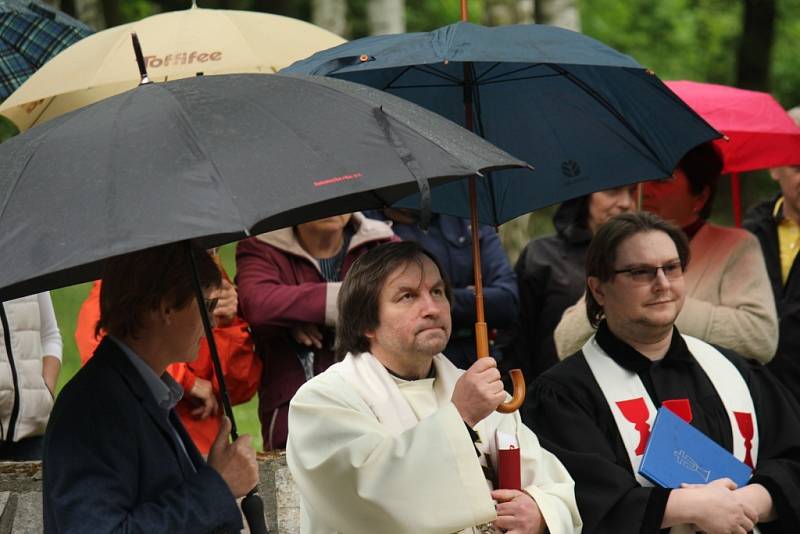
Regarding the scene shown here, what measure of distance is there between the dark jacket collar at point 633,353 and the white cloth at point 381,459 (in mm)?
966

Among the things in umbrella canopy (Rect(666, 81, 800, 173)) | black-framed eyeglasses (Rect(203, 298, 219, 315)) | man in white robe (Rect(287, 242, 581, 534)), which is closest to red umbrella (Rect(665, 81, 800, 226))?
umbrella canopy (Rect(666, 81, 800, 173))

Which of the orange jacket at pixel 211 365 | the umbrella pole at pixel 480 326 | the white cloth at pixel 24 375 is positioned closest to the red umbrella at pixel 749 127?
the umbrella pole at pixel 480 326

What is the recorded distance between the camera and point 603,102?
5078mm

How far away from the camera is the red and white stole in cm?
495

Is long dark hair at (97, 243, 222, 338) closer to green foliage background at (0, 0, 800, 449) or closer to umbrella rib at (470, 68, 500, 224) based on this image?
umbrella rib at (470, 68, 500, 224)

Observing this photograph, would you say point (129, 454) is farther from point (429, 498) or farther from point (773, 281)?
point (773, 281)

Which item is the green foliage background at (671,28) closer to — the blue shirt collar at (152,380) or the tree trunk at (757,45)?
the tree trunk at (757,45)

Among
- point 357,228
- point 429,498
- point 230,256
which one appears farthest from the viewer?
point 230,256

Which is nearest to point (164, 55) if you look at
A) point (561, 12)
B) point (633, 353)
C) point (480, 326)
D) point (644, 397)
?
point (480, 326)

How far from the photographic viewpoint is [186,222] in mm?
2980

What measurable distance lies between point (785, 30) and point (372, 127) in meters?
28.9

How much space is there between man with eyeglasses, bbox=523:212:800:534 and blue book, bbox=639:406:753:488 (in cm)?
6

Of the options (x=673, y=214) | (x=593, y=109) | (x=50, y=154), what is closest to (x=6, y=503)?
(x=50, y=154)

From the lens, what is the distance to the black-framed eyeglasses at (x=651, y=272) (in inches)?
198
